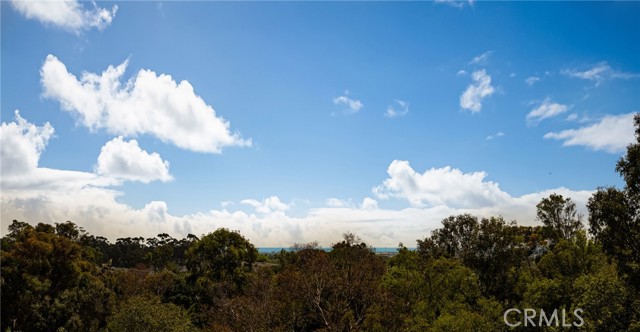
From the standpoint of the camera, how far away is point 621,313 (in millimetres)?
21969

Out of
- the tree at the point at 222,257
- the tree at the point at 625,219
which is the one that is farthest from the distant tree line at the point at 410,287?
the tree at the point at 222,257

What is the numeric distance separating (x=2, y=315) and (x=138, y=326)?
14.6 meters

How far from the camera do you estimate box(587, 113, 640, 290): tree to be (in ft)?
74.7

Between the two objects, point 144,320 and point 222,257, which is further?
point 222,257

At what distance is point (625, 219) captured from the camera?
23.2 m

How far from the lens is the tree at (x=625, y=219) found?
22.8m

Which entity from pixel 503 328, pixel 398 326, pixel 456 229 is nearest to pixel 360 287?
pixel 398 326

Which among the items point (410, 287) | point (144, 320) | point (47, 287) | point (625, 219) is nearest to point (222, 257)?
point (47, 287)

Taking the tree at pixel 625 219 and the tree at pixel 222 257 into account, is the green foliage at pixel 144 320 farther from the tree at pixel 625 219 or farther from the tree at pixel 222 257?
the tree at pixel 625 219

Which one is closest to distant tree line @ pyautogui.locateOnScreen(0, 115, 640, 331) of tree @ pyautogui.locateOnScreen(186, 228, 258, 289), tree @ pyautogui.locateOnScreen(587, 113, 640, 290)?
tree @ pyautogui.locateOnScreen(587, 113, 640, 290)

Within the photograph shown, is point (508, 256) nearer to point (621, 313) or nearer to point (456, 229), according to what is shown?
point (456, 229)

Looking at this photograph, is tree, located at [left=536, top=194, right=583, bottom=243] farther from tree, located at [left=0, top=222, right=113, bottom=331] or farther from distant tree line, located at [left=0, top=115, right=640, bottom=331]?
tree, located at [left=0, top=222, right=113, bottom=331]

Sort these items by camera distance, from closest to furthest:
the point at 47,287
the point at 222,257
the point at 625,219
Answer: the point at 625,219
the point at 47,287
the point at 222,257

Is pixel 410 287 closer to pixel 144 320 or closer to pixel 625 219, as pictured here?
pixel 625 219
